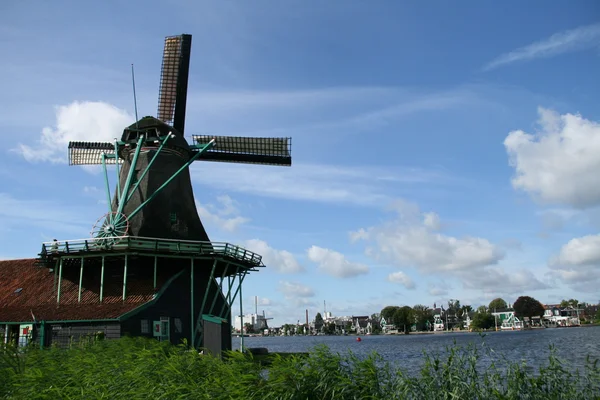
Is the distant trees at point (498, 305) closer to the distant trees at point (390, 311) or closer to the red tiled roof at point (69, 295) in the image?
the distant trees at point (390, 311)

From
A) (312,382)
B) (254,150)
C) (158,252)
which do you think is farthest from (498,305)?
(312,382)

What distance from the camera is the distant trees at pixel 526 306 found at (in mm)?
160375

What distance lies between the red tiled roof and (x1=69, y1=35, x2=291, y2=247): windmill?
2718 mm

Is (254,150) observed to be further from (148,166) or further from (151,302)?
(151,302)

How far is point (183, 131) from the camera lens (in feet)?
126

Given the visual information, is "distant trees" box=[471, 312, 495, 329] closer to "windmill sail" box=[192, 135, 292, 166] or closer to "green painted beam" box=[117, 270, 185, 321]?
"windmill sail" box=[192, 135, 292, 166]

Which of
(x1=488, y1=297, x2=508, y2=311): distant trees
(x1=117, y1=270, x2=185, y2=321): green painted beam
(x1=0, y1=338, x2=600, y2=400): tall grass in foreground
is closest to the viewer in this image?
(x1=0, y1=338, x2=600, y2=400): tall grass in foreground

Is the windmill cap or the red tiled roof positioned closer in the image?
the red tiled roof

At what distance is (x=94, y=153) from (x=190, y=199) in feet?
30.3

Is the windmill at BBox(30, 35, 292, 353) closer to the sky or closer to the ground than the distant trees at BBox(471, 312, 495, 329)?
closer to the sky

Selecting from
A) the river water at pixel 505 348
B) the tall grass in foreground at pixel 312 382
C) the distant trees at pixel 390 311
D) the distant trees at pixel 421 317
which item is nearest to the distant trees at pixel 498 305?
the distant trees at pixel 421 317

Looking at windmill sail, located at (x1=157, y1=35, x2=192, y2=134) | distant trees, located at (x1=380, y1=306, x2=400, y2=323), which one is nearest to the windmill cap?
windmill sail, located at (x1=157, y1=35, x2=192, y2=134)

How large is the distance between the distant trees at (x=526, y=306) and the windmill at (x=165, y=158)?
143486 millimetres

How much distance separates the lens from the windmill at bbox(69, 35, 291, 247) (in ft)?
107
